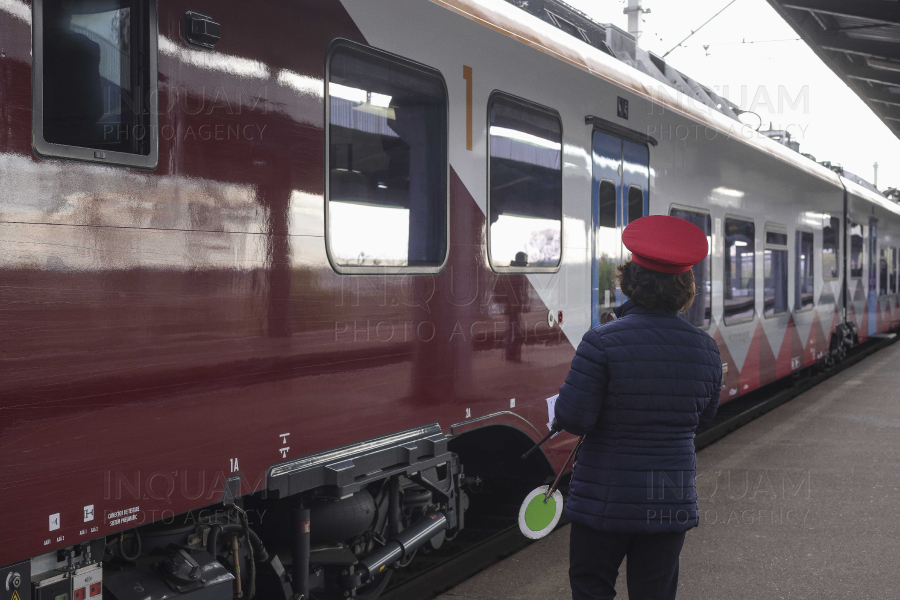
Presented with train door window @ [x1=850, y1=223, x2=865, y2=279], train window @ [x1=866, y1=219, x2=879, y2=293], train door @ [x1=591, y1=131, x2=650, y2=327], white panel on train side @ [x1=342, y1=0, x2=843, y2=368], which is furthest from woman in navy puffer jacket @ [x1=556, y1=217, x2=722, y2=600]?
train window @ [x1=866, y1=219, x2=879, y2=293]

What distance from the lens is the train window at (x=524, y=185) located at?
423 cm

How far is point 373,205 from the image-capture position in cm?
342

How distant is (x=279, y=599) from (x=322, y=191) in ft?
5.24

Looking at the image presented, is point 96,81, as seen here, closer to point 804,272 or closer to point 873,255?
point 804,272

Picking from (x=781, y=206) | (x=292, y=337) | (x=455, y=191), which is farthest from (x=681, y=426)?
(x=781, y=206)

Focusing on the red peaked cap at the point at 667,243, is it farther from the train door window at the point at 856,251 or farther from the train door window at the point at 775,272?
the train door window at the point at 856,251

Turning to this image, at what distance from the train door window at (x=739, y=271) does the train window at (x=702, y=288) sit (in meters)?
0.51

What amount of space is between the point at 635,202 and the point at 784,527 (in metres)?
2.38

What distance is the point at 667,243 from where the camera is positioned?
2762mm

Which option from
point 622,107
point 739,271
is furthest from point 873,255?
point 622,107

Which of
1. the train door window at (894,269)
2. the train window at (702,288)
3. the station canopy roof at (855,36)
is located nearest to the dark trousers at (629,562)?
the train window at (702,288)

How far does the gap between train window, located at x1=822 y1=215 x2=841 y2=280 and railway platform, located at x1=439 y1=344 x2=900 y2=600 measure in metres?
3.33

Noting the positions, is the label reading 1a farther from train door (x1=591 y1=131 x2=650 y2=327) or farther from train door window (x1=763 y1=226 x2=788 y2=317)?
train door window (x1=763 y1=226 x2=788 y2=317)

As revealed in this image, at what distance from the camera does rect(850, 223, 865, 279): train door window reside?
14.6m
